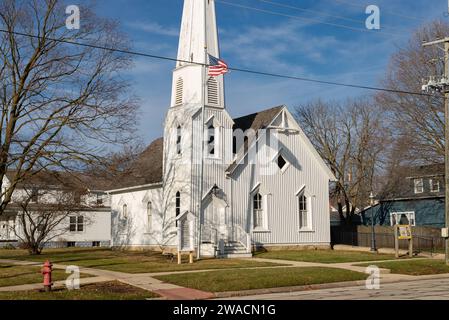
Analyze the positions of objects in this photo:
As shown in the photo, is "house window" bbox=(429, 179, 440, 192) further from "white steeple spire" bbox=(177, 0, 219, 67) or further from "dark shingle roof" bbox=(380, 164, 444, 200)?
"white steeple spire" bbox=(177, 0, 219, 67)

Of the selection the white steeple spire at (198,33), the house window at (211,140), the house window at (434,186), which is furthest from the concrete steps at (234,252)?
the house window at (434,186)

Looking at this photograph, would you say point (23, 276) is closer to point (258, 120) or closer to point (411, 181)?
point (258, 120)

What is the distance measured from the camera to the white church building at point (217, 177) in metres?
31.1

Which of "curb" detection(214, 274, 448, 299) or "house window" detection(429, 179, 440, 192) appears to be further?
"house window" detection(429, 179, 440, 192)

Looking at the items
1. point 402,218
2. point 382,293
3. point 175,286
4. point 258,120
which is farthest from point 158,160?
point 402,218

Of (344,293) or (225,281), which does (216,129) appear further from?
(344,293)

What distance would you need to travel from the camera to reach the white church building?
3108 cm

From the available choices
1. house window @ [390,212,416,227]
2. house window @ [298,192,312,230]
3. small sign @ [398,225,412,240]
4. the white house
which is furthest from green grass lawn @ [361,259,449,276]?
the white house

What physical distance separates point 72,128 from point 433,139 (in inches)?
986

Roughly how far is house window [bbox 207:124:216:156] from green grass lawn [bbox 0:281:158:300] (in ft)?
53.4

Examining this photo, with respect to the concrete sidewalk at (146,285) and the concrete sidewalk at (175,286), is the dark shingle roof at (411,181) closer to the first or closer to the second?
the concrete sidewalk at (175,286)

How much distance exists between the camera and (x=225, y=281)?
17594 millimetres

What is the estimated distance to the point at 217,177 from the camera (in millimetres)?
31797
